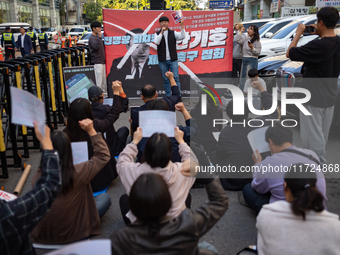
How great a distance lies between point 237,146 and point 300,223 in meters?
2.28

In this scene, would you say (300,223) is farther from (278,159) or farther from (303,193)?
(278,159)

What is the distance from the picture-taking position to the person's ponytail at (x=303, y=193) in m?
2.05

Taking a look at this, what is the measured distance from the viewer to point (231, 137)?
4430 millimetres

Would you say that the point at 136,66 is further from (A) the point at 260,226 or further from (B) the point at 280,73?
(A) the point at 260,226

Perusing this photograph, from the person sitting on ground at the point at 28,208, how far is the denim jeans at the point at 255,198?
2.25m

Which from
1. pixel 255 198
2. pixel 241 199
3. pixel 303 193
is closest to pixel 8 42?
pixel 241 199

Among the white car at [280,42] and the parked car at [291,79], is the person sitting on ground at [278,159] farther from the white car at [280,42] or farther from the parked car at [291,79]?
the white car at [280,42]

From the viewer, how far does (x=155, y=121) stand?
10.5ft

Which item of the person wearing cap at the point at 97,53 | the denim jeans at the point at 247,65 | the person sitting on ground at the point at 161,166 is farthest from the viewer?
the person wearing cap at the point at 97,53

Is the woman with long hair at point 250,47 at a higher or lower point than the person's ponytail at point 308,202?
higher

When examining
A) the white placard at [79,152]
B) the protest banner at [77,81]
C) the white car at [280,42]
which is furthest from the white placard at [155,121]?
the white car at [280,42]

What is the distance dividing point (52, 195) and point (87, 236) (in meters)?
1.26

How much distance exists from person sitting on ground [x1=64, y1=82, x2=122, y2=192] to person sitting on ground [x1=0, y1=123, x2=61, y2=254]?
1.57 metres

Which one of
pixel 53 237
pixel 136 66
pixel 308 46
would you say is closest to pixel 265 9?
pixel 136 66
